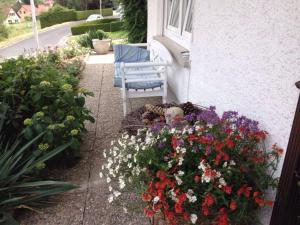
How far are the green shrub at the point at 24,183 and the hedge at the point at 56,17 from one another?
124 feet

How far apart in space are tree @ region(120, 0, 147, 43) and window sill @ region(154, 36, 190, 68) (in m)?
3.93

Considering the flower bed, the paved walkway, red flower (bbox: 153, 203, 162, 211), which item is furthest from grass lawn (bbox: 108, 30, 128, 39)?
red flower (bbox: 153, 203, 162, 211)

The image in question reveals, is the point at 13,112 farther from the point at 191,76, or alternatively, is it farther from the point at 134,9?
the point at 134,9

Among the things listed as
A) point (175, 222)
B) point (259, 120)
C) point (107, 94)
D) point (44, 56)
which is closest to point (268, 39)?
point (259, 120)

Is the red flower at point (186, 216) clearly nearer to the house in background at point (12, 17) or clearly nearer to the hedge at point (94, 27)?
the hedge at point (94, 27)

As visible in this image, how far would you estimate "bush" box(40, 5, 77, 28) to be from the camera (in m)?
36.2

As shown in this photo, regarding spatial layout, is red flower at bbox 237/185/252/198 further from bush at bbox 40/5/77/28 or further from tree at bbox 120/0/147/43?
bush at bbox 40/5/77/28

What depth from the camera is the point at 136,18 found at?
26.5 feet

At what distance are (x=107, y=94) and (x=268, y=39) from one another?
3739 millimetres

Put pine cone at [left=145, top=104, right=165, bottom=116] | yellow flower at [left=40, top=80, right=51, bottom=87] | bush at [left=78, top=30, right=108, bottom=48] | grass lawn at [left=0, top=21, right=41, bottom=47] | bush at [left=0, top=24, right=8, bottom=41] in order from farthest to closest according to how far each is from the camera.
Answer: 1. grass lawn at [left=0, top=21, right=41, bottom=47]
2. bush at [left=0, top=24, right=8, bottom=41]
3. bush at [left=78, top=30, right=108, bottom=48]
4. pine cone at [left=145, top=104, right=165, bottom=116]
5. yellow flower at [left=40, top=80, right=51, bottom=87]

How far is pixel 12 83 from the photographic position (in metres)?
2.82

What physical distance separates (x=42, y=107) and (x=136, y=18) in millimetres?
6041

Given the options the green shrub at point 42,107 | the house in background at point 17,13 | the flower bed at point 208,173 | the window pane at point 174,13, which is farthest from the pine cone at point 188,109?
the house in background at point 17,13

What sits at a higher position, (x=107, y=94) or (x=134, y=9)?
(x=134, y=9)
